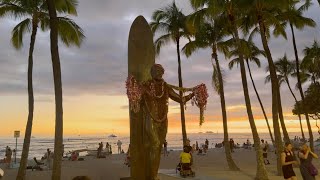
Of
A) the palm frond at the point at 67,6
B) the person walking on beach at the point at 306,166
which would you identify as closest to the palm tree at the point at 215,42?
the palm frond at the point at 67,6

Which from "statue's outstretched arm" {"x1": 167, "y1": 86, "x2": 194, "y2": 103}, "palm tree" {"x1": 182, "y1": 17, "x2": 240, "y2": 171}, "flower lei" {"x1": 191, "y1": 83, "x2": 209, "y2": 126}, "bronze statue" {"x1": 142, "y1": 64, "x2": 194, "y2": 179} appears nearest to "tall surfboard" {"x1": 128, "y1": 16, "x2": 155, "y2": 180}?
"bronze statue" {"x1": 142, "y1": 64, "x2": 194, "y2": 179}

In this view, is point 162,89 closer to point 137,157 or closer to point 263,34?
point 137,157

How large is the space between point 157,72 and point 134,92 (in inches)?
31.9

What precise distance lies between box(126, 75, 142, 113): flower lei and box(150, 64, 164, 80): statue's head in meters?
0.53

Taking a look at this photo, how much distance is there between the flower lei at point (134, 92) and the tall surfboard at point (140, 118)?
0.50m

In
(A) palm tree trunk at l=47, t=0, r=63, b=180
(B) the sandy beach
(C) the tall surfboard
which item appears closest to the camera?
(C) the tall surfboard

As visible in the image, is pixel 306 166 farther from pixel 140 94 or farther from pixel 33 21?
pixel 33 21

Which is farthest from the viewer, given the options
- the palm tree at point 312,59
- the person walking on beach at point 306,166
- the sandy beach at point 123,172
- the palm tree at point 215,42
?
the palm tree at point 312,59

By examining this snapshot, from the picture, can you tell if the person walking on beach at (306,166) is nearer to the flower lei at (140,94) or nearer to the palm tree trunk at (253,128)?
the flower lei at (140,94)

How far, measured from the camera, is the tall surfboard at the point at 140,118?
9.66 metres

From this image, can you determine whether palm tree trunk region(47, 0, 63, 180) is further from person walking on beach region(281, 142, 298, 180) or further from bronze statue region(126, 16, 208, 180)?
person walking on beach region(281, 142, 298, 180)

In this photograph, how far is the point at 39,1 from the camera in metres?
18.3

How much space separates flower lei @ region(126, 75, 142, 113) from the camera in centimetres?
890

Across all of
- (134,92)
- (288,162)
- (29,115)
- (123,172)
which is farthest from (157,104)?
(123,172)
